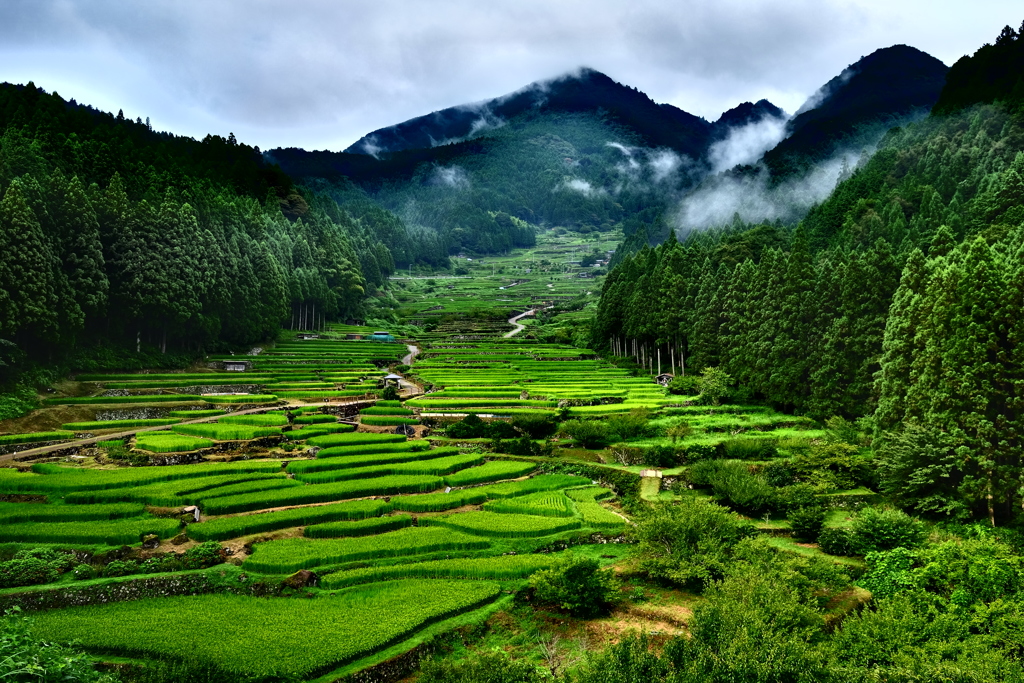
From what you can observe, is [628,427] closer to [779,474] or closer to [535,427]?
[535,427]

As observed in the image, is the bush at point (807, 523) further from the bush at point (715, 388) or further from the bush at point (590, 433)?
the bush at point (715, 388)

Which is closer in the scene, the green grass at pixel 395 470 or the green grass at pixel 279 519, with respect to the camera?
the green grass at pixel 279 519

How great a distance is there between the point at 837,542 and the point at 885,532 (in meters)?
1.70

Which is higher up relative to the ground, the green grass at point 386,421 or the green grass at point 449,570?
the green grass at point 386,421

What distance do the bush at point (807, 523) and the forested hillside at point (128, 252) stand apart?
155ft

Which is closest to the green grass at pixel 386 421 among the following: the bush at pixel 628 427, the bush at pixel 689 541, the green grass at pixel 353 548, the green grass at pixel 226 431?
the green grass at pixel 226 431

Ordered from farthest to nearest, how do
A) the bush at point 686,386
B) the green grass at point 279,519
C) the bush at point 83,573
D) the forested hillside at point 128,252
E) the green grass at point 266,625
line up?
the bush at point 686,386 < the forested hillside at point 128,252 < the green grass at point 279,519 < the bush at point 83,573 < the green grass at point 266,625

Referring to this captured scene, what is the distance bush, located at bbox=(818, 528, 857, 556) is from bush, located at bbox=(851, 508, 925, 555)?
29 cm

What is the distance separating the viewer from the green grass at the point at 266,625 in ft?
50.5

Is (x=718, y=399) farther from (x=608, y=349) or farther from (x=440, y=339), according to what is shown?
(x=440, y=339)

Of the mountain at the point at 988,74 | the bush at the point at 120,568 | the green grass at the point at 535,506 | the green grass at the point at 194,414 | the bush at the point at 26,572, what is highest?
the mountain at the point at 988,74

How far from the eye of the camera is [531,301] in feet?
408

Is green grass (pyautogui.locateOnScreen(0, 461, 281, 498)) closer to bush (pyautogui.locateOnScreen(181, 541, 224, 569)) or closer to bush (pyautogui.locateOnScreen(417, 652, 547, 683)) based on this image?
bush (pyautogui.locateOnScreen(181, 541, 224, 569))

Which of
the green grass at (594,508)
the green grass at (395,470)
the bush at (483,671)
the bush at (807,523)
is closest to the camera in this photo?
the bush at (483,671)
